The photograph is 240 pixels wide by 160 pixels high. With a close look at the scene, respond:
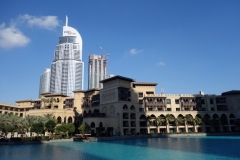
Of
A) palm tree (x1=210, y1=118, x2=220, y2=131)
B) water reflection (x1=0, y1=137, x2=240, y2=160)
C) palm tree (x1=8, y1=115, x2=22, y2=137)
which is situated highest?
palm tree (x1=8, y1=115, x2=22, y2=137)

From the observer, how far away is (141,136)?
238ft

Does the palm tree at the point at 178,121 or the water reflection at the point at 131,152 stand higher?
the palm tree at the point at 178,121

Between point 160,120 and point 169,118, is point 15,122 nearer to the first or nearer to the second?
point 160,120

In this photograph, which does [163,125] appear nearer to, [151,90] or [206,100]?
[151,90]

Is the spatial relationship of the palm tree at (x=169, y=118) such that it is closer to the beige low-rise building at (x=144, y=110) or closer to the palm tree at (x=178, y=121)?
the beige low-rise building at (x=144, y=110)

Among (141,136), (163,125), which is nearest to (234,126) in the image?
(163,125)

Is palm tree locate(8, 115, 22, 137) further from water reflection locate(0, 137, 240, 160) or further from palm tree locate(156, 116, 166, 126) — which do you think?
palm tree locate(156, 116, 166, 126)

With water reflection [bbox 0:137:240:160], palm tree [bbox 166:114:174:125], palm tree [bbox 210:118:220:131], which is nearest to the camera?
water reflection [bbox 0:137:240:160]

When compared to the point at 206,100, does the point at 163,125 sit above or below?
below

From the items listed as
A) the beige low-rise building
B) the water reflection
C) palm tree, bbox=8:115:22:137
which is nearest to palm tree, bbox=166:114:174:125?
the beige low-rise building

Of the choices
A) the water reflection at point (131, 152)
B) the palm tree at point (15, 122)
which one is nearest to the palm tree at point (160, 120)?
the water reflection at point (131, 152)

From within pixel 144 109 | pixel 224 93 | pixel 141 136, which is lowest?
pixel 141 136

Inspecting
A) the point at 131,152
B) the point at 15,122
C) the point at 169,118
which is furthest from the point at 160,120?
the point at 15,122

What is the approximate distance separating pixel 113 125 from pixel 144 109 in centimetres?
1932
